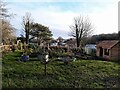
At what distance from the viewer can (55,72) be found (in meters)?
15.4

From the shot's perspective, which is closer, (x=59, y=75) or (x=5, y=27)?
(x=59, y=75)

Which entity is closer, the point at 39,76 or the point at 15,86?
the point at 15,86

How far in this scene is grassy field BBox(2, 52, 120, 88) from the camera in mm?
13398

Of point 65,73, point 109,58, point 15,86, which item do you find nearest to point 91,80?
point 65,73

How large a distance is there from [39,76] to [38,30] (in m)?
30.2

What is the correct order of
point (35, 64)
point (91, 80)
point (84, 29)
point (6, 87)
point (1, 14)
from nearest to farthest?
1. point (6, 87)
2. point (91, 80)
3. point (35, 64)
4. point (1, 14)
5. point (84, 29)

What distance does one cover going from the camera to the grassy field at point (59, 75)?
527 inches

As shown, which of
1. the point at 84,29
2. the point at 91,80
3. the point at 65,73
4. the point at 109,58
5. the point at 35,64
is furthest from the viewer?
the point at 84,29

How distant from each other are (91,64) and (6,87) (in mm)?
7480

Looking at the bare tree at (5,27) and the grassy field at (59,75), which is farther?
the bare tree at (5,27)

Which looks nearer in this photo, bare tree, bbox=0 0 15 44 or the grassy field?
the grassy field

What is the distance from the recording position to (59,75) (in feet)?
48.9

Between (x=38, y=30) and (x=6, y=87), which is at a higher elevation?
(x=38, y=30)

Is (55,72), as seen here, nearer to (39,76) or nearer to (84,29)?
(39,76)
